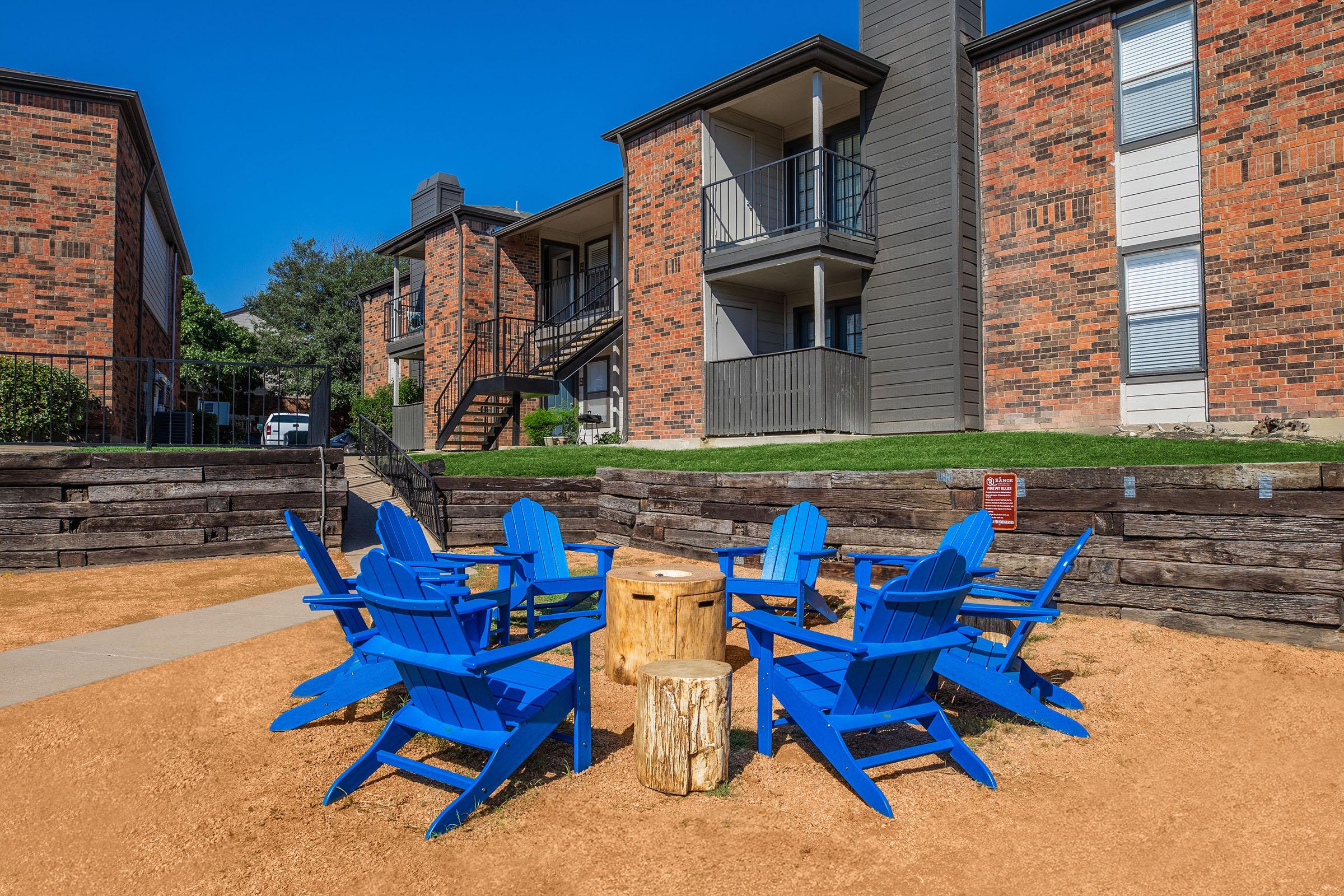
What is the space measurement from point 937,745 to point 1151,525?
11.2ft

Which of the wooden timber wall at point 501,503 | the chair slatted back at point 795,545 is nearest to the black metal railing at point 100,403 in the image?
the wooden timber wall at point 501,503

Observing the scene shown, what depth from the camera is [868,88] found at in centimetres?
1404

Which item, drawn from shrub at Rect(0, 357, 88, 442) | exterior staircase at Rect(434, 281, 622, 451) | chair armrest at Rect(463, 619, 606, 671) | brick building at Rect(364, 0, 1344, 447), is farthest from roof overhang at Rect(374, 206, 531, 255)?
chair armrest at Rect(463, 619, 606, 671)

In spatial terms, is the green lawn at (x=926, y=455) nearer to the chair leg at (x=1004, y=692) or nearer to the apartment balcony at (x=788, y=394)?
the apartment balcony at (x=788, y=394)

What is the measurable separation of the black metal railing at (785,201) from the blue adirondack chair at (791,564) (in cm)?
797

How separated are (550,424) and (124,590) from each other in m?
12.0

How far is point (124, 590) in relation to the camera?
7.61 metres

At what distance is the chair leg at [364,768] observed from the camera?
11.1 ft

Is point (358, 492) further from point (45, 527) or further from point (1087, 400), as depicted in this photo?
point (1087, 400)

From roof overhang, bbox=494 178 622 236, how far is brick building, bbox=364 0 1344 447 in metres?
0.25

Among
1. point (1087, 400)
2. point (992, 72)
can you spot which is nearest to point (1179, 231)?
point (1087, 400)

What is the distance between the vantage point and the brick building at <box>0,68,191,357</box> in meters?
12.7

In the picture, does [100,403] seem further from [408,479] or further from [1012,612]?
[1012,612]

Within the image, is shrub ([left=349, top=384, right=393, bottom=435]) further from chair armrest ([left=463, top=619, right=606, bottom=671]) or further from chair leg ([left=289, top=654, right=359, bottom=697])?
chair armrest ([left=463, top=619, right=606, bottom=671])
